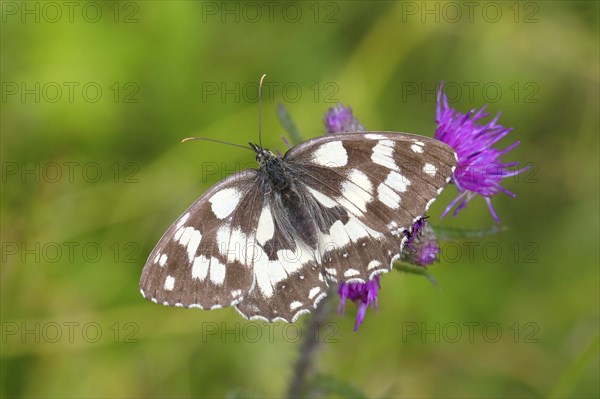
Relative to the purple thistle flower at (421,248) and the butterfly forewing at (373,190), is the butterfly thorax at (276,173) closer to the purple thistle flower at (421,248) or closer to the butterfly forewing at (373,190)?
the butterfly forewing at (373,190)

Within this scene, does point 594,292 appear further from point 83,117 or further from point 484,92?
point 83,117
